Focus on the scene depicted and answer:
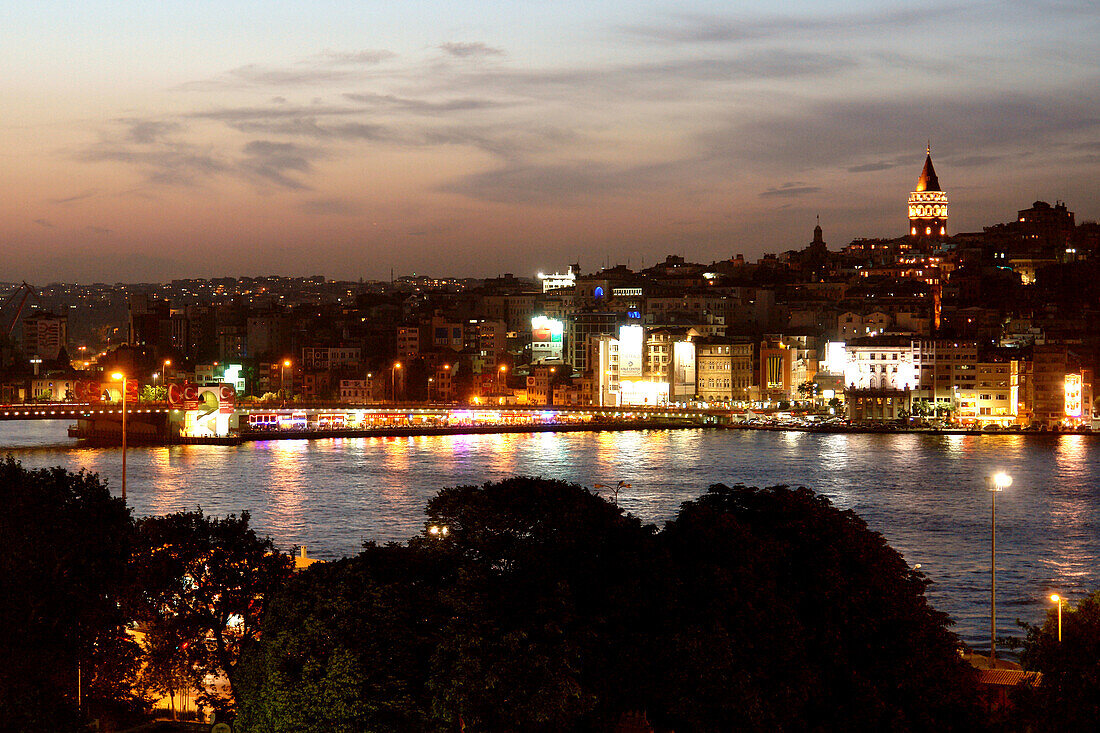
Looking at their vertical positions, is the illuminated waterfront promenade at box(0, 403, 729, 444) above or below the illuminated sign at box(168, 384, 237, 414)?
below

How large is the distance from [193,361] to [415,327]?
12.6 metres

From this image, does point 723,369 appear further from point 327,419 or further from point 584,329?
point 327,419

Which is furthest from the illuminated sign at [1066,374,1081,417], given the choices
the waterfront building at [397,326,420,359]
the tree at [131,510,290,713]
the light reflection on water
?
the tree at [131,510,290,713]

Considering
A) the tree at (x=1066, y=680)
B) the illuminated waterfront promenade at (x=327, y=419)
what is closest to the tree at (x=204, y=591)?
the tree at (x=1066, y=680)

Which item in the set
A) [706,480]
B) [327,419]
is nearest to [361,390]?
[327,419]

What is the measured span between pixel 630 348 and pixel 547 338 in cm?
444

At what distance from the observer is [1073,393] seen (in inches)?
1737

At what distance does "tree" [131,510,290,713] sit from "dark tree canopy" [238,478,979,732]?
813 millimetres

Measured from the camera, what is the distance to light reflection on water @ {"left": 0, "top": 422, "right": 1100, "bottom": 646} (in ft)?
59.2

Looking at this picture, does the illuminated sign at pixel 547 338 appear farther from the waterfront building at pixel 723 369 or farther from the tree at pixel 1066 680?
the tree at pixel 1066 680

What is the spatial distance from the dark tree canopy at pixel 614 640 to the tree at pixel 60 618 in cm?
118

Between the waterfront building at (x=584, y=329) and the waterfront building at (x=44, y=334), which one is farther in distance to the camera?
the waterfront building at (x=44, y=334)

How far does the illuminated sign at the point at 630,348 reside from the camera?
169 feet

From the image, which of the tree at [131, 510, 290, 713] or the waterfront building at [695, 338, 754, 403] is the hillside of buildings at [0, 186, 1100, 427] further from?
the tree at [131, 510, 290, 713]
